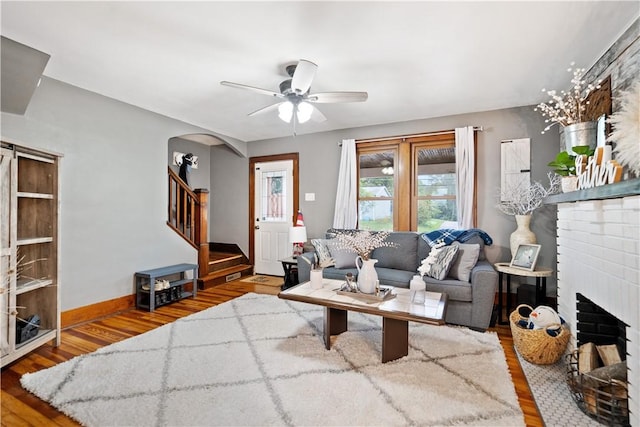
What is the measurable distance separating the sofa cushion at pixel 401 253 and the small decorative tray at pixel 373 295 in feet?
4.01

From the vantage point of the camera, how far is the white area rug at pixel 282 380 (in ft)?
5.56

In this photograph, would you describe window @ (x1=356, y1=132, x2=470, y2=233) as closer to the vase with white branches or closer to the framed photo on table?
the vase with white branches

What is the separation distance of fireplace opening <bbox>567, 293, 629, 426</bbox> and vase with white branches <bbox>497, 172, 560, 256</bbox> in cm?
133

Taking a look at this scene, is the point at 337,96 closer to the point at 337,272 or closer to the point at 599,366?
the point at 337,272

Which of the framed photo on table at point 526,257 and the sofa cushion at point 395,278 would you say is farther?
the sofa cushion at point 395,278

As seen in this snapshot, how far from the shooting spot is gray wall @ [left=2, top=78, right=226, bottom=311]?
295 centimetres

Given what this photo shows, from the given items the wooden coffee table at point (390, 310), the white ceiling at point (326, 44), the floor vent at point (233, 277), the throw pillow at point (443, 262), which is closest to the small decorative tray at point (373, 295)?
the wooden coffee table at point (390, 310)

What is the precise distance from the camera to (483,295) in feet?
9.52

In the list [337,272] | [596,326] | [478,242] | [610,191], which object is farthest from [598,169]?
[337,272]

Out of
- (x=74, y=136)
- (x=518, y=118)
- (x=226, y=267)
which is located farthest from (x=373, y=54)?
(x=226, y=267)

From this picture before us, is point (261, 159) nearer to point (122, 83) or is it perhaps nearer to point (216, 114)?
point (216, 114)

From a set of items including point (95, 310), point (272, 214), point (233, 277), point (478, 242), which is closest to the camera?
point (95, 310)

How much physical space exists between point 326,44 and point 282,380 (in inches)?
96.8

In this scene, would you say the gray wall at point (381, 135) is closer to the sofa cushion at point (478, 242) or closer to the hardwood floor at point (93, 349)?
Answer: the sofa cushion at point (478, 242)
